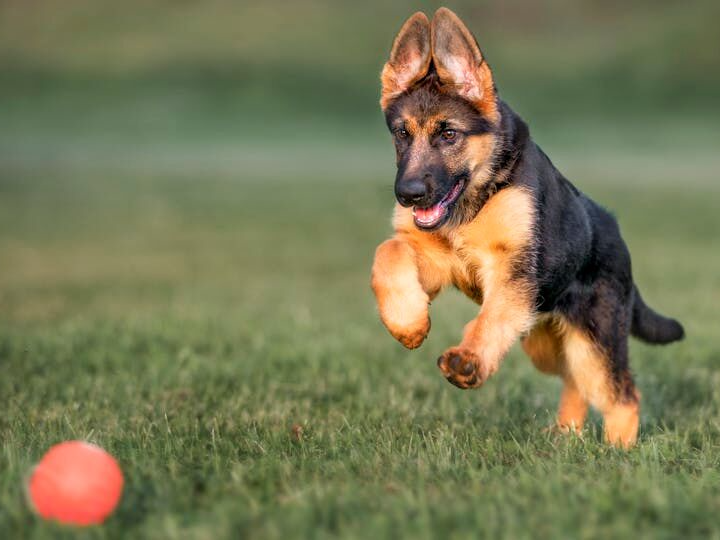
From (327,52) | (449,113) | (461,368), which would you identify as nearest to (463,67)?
(449,113)

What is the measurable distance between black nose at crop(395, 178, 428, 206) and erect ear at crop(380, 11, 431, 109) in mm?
735

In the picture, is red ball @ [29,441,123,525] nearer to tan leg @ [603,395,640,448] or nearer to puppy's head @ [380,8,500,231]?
puppy's head @ [380,8,500,231]

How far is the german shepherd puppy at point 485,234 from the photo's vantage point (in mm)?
5016

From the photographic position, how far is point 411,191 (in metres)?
4.88

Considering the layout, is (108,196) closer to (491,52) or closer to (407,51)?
(407,51)

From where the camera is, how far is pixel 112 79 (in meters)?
49.3

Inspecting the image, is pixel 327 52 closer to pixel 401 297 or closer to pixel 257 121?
pixel 257 121

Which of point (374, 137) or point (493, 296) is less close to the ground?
point (374, 137)

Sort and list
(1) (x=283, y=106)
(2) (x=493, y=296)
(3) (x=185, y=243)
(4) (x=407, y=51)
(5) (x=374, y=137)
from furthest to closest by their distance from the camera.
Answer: (1) (x=283, y=106) < (5) (x=374, y=137) < (3) (x=185, y=243) < (4) (x=407, y=51) < (2) (x=493, y=296)

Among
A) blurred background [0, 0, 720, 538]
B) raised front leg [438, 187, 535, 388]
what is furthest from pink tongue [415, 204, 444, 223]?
blurred background [0, 0, 720, 538]

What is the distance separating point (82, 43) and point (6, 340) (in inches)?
1966

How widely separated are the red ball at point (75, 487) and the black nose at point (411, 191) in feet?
6.26

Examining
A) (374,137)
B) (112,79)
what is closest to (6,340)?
(374,137)

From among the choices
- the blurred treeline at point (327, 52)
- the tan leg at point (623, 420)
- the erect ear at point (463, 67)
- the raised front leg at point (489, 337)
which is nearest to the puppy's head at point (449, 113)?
the erect ear at point (463, 67)
